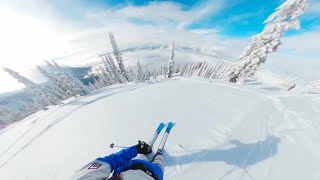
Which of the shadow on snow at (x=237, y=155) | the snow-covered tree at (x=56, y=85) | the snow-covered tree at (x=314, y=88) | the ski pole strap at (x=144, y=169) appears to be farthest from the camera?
the snow-covered tree at (x=56, y=85)

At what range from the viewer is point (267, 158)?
4.42 m

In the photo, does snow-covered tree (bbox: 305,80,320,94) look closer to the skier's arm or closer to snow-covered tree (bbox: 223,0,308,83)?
snow-covered tree (bbox: 223,0,308,83)

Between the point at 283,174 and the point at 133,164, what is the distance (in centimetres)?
328

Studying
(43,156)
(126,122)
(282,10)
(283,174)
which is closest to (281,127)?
(283,174)


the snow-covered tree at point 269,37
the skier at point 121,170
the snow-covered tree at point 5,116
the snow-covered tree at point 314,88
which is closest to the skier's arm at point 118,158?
the skier at point 121,170

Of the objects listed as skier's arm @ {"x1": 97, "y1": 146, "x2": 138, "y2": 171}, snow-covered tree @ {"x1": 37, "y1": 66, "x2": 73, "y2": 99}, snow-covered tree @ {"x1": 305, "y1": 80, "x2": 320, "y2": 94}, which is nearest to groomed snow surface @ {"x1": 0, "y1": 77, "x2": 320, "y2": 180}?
skier's arm @ {"x1": 97, "y1": 146, "x2": 138, "y2": 171}

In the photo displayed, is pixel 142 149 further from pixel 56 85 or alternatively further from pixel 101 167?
pixel 56 85

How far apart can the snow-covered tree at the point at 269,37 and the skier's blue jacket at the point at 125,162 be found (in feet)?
59.0

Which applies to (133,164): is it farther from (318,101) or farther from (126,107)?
(318,101)

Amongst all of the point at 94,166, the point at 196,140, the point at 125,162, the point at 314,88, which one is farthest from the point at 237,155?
the point at 314,88

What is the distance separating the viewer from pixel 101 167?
2.68m

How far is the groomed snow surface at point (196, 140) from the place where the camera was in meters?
4.14

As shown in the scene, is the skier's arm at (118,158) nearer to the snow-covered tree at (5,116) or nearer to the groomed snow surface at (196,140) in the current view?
the groomed snow surface at (196,140)

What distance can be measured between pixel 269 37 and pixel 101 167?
20.6 metres
